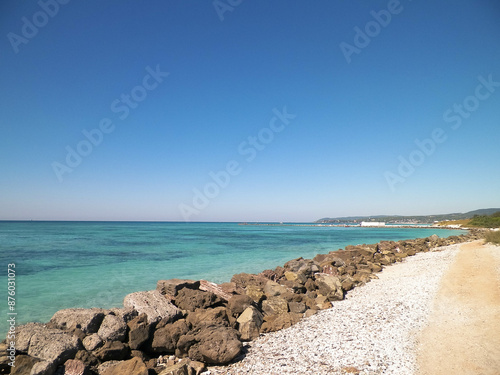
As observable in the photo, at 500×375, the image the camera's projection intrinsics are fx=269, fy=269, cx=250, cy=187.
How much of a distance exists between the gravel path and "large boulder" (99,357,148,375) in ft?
4.90

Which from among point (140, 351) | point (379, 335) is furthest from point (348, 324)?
point (140, 351)

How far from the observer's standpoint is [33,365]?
5328 mm

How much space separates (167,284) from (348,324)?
19.7 feet

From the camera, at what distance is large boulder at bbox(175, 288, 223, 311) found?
829 centimetres

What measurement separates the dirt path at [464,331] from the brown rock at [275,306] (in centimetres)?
397

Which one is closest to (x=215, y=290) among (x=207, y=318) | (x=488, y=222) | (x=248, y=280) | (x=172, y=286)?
(x=172, y=286)

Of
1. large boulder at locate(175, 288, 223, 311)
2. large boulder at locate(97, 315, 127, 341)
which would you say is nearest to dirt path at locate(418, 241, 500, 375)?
large boulder at locate(175, 288, 223, 311)

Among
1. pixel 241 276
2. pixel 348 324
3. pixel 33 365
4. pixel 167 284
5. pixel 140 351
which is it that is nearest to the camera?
pixel 33 365

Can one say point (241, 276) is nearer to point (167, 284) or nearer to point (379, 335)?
point (167, 284)

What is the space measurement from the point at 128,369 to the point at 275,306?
5079mm

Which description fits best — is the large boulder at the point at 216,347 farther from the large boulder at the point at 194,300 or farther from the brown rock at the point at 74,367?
the brown rock at the point at 74,367

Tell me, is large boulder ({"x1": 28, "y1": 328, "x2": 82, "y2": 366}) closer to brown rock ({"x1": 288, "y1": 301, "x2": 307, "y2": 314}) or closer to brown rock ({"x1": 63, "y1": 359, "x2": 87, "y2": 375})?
brown rock ({"x1": 63, "y1": 359, "x2": 87, "y2": 375})

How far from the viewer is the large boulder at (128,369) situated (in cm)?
524

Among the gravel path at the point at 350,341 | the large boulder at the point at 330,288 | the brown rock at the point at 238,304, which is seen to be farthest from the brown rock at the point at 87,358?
the large boulder at the point at 330,288
